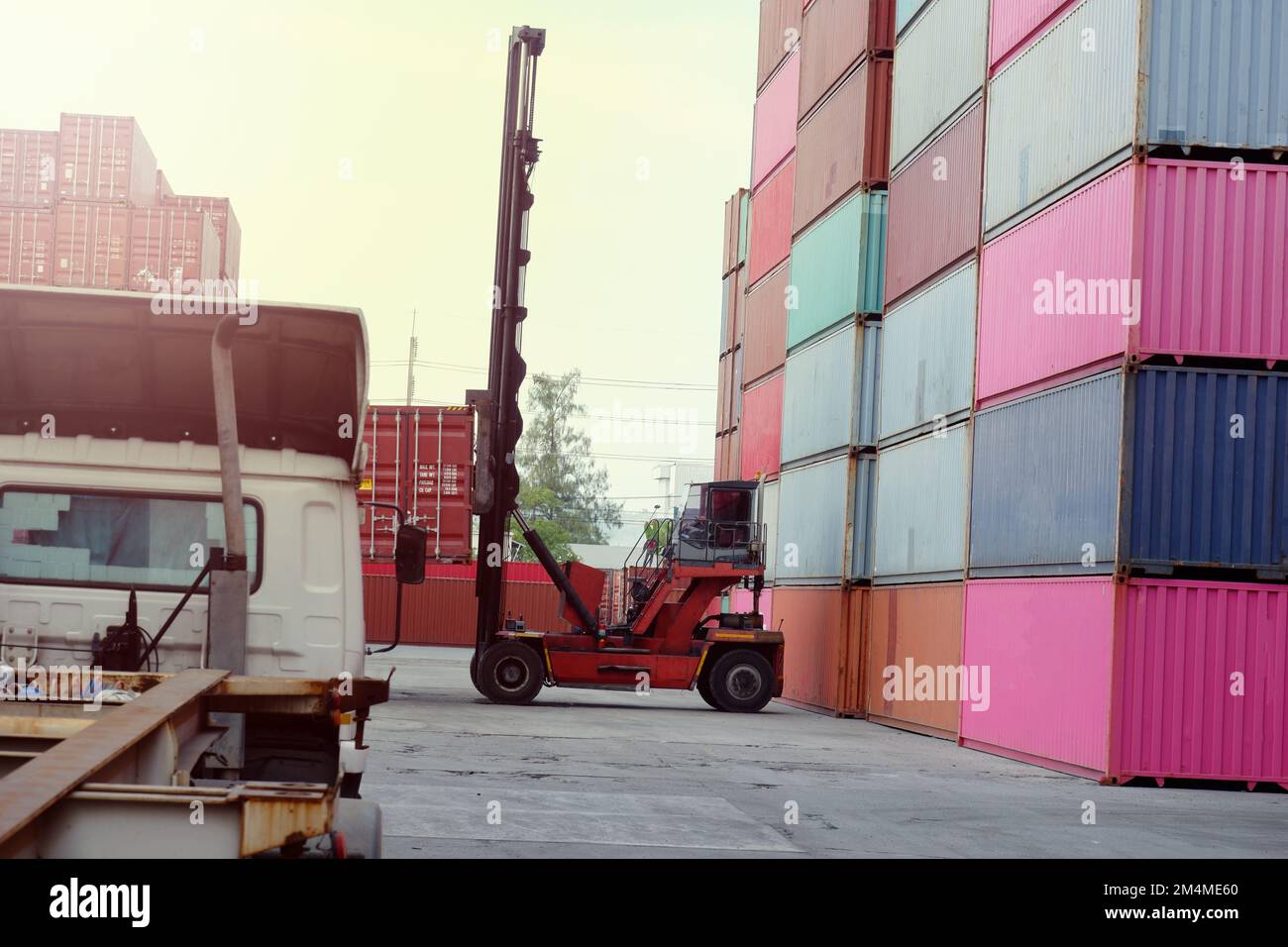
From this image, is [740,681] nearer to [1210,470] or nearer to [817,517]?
[817,517]

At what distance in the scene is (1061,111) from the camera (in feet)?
56.1

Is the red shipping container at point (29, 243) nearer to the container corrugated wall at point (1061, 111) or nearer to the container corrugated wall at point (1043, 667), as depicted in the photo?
the container corrugated wall at point (1061, 111)

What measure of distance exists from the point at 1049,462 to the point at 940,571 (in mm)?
3921

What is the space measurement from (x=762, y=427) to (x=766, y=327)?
6.84 ft

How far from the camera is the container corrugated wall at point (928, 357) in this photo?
65.3ft

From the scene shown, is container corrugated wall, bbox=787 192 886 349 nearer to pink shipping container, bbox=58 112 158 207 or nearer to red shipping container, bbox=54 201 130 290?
red shipping container, bbox=54 201 130 290

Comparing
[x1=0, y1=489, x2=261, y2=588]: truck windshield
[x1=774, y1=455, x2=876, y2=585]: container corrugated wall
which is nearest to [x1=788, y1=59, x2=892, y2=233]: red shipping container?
[x1=774, y1=455, x2=876, y2=585]: container corrugated wall

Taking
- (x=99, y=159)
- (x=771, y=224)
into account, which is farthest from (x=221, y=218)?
(x=771, y=224)

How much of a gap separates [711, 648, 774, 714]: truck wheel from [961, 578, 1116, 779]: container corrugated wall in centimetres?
460

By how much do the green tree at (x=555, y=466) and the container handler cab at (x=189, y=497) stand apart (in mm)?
80023

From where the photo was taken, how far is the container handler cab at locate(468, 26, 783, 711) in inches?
861
